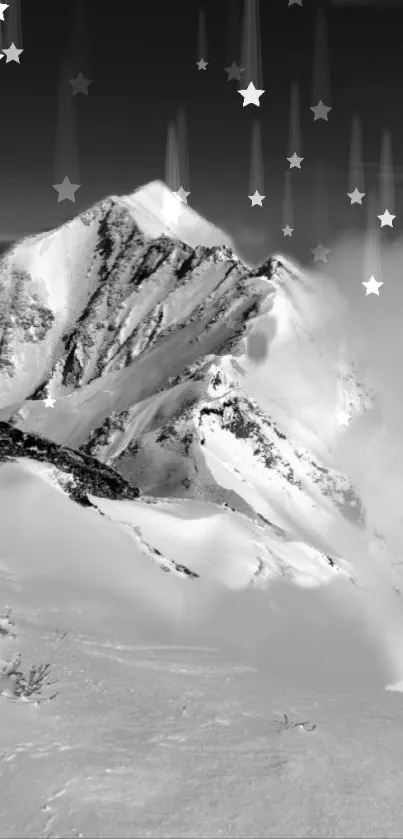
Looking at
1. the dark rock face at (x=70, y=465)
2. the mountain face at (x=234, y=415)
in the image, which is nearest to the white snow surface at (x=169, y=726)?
the dark rock face at (x=70, y=465)

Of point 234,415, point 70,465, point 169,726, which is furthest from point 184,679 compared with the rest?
point 234,415

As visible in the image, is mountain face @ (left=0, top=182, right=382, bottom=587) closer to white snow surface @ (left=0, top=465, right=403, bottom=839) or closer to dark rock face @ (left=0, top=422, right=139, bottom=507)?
dark rock face @ (left=0, top=422, right=139, bottom=507)

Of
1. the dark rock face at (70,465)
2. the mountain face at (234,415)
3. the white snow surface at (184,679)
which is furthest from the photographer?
the mountain face at (234,415)

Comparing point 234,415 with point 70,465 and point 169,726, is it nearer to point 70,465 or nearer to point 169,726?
point 70,465

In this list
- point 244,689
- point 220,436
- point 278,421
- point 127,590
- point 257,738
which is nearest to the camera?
point 257,738

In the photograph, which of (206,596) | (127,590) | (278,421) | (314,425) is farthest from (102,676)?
(314,425)

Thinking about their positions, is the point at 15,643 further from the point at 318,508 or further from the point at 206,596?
the point at 318,508

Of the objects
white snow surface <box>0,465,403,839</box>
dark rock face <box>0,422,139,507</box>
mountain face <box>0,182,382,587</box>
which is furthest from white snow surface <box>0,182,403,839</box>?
mountain face <box>0,182,382,587</box>

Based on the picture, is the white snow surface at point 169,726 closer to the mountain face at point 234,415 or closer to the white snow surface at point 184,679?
the white snow surface at point 184,679
